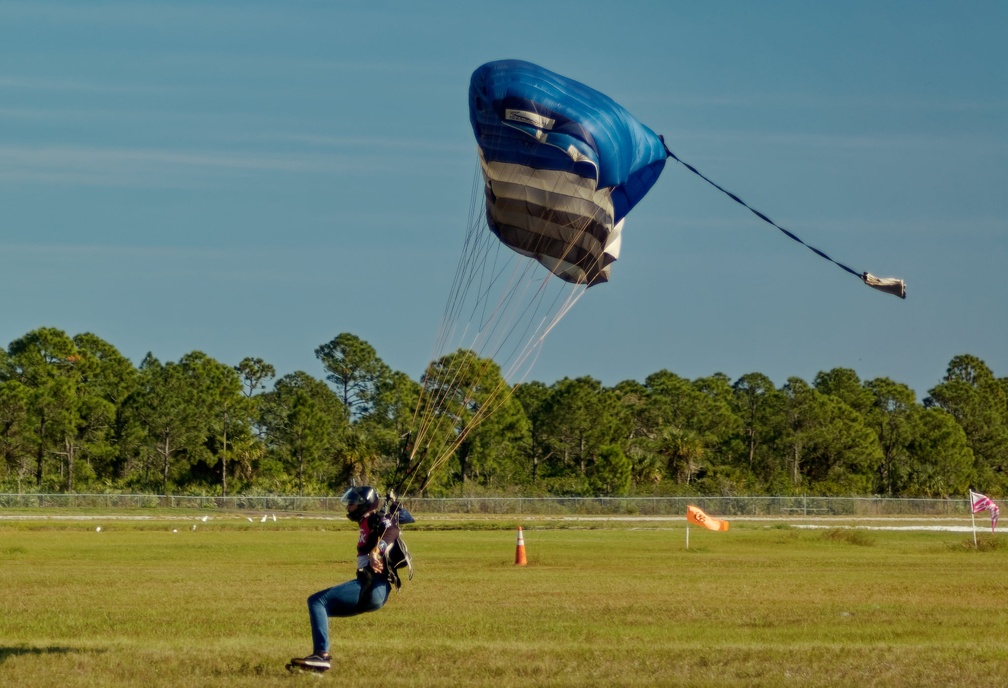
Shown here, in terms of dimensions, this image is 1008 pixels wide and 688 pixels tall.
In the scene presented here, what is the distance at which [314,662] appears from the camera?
11.9 m

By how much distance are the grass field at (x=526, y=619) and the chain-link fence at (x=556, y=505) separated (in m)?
32.5

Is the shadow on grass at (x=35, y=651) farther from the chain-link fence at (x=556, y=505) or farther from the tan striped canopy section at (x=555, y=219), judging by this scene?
the chain-link fence at (x=556, y=505)

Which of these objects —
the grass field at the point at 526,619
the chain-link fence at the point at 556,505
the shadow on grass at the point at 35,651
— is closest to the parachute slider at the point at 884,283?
the grass field at the point at 526,619

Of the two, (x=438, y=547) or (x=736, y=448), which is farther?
(x=736, y=448)

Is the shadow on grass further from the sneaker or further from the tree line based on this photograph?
the tree line

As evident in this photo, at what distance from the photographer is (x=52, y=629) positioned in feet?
51.5

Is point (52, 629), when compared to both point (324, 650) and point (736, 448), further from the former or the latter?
point (736, 448)

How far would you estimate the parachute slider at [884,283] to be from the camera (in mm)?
14547

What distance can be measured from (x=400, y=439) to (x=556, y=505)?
12909 mm

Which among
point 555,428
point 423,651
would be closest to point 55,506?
point 555,428

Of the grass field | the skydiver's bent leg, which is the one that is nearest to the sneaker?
the grass field

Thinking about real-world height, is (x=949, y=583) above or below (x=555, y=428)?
below

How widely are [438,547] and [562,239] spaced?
63.9ft

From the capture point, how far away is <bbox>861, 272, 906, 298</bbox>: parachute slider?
14.5 metres
